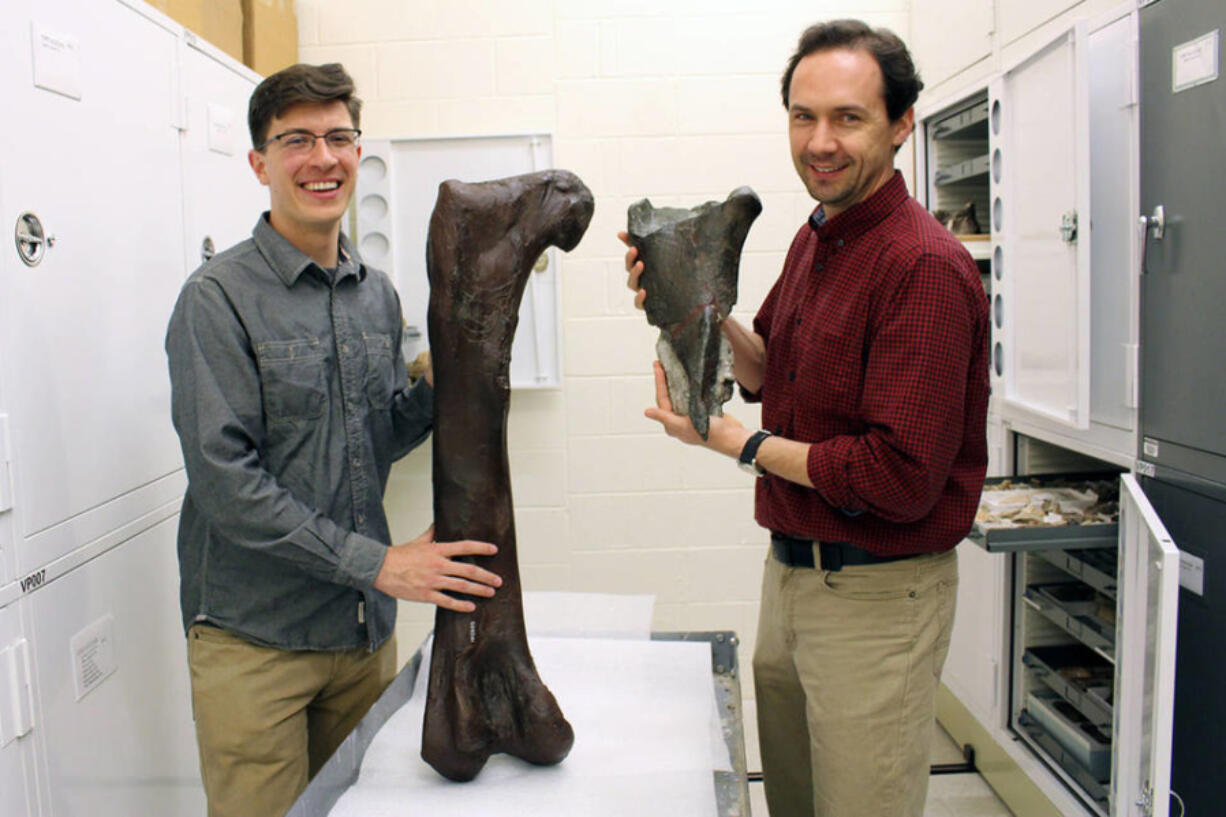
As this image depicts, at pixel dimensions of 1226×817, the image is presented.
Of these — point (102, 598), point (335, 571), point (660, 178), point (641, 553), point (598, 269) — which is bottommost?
point (641, 553)

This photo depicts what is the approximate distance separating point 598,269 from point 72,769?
7.32 feet

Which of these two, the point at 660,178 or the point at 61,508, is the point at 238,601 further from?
the point at 660,178

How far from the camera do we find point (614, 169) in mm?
3359

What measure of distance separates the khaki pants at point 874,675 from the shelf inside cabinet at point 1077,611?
0.64m

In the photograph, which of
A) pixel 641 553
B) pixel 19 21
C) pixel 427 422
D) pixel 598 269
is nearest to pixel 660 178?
pixel 598 269

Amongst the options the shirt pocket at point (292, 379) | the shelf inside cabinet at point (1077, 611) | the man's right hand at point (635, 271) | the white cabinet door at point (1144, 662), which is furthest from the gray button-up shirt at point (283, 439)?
the shelf inside cabinet at point (1077, 611)

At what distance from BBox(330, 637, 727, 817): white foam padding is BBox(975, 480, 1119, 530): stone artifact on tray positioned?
815 mm

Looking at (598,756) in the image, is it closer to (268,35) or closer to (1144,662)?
(1144,662)

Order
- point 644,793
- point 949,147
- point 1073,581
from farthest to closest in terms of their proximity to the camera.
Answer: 1. point 949,147
2. point 1073,581
3. point 644,793

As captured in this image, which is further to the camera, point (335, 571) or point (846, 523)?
point (846, 523)

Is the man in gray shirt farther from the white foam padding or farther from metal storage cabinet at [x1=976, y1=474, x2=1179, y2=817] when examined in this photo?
metal storage cabinet at [x1=976, y1=474, x2=1179, y2=817]

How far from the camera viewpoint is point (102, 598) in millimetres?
1890

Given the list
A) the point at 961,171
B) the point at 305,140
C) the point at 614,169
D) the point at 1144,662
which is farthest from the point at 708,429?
the point at 614,169

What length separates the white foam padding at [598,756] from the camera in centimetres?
146
